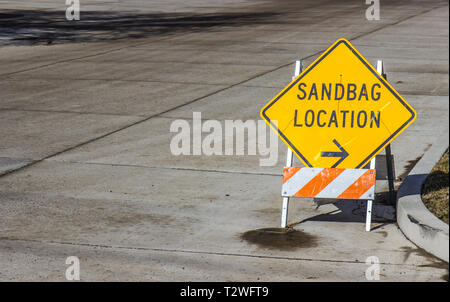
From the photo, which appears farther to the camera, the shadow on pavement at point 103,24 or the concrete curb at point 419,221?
the shadow on pavement at point 103,24

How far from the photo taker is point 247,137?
11117 mm

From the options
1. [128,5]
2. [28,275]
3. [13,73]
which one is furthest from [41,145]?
[128,5]

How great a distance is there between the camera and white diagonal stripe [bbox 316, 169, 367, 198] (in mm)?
7410

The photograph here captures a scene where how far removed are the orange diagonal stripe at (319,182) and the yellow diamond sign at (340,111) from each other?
0.56 ft

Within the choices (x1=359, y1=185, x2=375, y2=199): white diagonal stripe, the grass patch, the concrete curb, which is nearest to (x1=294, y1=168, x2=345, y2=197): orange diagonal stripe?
(x1=359, y1=185, x2=375, y2=199): white diagonal stripe

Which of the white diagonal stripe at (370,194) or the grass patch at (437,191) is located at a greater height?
the white diagonal stripe at (370,194)

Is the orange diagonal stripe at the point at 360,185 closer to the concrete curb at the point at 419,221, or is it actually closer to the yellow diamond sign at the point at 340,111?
the yellow diamond sign at the point at 340,111

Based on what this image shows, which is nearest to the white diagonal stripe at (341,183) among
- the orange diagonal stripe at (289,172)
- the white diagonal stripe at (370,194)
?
the white diagonal stripe at (370,194)

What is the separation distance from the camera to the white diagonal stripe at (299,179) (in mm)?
7457

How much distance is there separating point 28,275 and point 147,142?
15.5ft

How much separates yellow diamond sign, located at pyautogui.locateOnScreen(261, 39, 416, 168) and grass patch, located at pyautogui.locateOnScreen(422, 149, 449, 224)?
25.7 inches

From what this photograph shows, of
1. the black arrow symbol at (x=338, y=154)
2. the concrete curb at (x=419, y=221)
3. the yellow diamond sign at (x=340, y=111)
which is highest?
the yellow diamond sign at (x=340, y=111)

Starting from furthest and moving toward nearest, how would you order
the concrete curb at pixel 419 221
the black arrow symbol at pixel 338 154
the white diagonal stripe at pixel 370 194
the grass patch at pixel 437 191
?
1. the black arrow symbol at pixel 338 154
2. the white diagonal stripe at pixel 370 194
3. the grass patch at pixel 437 191
4. the concrete curb at pixel 419 221

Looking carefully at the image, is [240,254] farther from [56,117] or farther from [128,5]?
[128,5]
